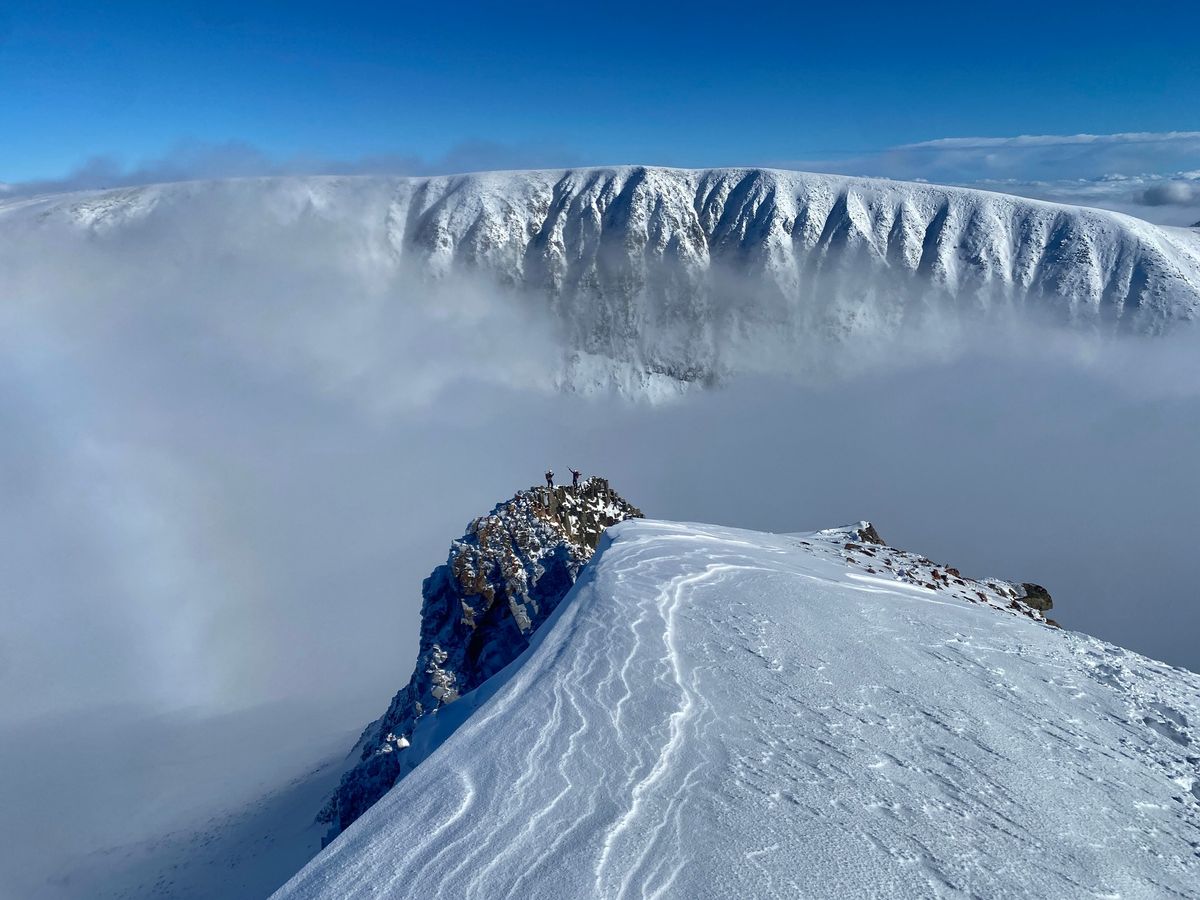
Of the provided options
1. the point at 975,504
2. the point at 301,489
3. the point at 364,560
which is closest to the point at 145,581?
the point at 364,560

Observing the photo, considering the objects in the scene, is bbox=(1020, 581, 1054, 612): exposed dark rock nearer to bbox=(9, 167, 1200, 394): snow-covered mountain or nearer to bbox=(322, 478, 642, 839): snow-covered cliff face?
bbox=(322, 478, 642, 839): snow-covered cliff face

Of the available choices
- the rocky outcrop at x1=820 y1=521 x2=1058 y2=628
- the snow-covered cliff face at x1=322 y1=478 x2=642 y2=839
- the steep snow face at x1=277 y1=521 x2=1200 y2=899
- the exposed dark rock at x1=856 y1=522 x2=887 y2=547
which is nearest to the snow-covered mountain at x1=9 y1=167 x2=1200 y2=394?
the exposed dark rock at x1=856 y1=522 x2=887 y2=547

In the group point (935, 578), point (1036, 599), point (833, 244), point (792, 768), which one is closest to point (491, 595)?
point (935, 578)

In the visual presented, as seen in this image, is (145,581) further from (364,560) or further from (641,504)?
(641,504)

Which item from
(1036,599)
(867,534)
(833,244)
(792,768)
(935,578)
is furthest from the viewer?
(833,244)

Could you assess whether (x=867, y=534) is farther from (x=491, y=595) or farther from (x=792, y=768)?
(x=792, y=768)

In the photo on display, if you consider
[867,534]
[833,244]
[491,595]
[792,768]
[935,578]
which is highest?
[833,244]
